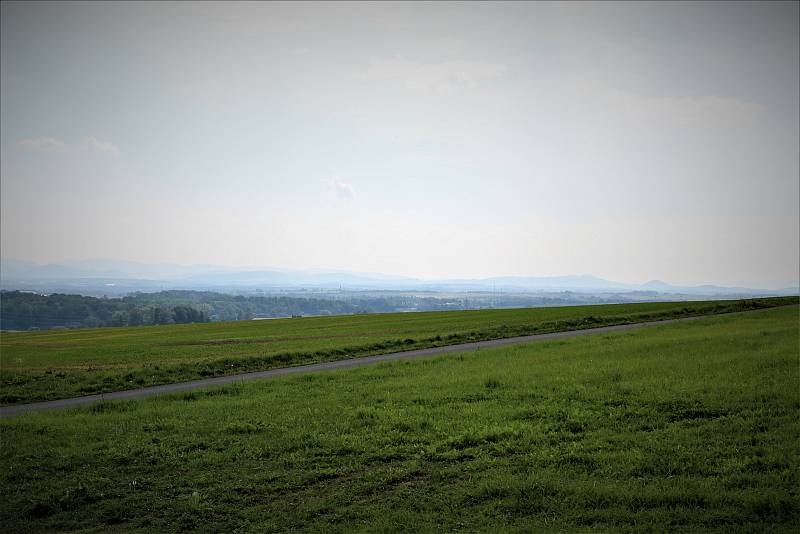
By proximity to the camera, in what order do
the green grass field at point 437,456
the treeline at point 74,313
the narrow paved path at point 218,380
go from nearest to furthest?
the green grass field at point 437,456, the narrow paved path at point 218,380, the treeline at point 74,313

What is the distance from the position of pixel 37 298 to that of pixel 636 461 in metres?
154

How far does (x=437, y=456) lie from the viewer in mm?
10789

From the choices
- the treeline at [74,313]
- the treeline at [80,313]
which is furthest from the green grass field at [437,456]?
the treeline at [74,313]

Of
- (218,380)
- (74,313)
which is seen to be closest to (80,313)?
(74,313)

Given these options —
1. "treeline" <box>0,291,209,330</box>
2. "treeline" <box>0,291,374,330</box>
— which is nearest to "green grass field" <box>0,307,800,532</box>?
"treeline" <box>0,291,374,330</box>

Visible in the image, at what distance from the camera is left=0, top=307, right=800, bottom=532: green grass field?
27.2 feet

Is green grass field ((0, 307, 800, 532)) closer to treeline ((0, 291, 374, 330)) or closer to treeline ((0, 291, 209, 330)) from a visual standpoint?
treeline ((0, 291, 374, 330))

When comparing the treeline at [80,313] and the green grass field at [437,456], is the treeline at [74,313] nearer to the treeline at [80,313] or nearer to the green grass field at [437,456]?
the treeline at [80,313]

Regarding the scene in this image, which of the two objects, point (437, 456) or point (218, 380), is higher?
point (437, 456)

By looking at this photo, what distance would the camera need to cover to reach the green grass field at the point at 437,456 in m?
8.28

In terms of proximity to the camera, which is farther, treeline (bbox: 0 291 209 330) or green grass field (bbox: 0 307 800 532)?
treeline (bbox: 0 291 209 330)

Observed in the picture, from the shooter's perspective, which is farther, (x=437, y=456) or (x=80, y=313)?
(x=80, y=313)

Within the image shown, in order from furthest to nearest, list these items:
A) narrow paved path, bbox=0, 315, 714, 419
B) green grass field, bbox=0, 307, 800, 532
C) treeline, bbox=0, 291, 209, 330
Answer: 1. treeline, bbox=0, 291, 209, 330
2. narrow paved path, bbox=0, 315, 714, 419
3. green grass field, bbox=0, 307, 800, 532

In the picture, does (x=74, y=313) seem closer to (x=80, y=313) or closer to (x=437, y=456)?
(x=80, y=313)
